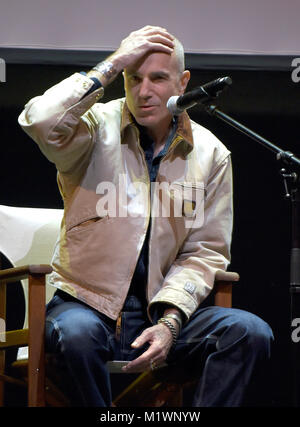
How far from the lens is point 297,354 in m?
2.10

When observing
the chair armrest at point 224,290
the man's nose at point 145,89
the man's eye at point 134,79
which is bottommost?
the chair armrest at point 224,290

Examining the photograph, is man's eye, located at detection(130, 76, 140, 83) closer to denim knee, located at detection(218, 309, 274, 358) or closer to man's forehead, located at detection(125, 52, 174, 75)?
man's forehead, located at detection(125, 52, 174, 75)

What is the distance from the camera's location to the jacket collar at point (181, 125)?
2559 millimetres

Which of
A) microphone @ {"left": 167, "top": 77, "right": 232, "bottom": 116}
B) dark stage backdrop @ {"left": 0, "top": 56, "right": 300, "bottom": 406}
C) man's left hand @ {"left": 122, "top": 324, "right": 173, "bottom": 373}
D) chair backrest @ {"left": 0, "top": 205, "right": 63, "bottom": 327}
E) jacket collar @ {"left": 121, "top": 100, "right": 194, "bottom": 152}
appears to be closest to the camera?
microphone @ {"left": 167, "top": 77, "right": 232, "bottom": 116}

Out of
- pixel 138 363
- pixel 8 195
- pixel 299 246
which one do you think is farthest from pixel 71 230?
pixel 8 195

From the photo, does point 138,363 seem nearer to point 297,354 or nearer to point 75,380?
point 75,380

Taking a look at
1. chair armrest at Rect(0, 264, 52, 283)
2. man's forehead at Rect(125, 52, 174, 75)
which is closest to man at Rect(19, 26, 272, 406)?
man's forehead at Rect(125, 52, 174, 75)

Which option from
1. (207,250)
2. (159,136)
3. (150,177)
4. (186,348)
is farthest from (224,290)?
(159,136)

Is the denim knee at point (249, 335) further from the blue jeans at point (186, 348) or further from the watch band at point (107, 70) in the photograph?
the watch band at point (107, 70)

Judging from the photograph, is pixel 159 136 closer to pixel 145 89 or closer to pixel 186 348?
pixel 145 89

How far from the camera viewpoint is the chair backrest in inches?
115

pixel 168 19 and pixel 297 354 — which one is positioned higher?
pixel 168 19

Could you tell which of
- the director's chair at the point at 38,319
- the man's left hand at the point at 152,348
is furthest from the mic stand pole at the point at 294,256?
the director's chair at the point at 38,319
